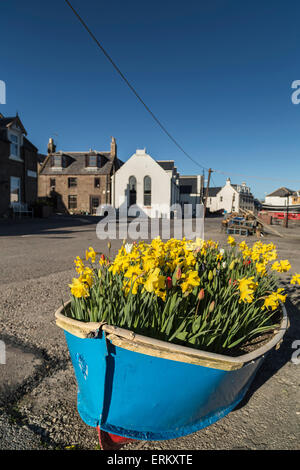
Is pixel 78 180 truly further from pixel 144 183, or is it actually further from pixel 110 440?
pixel 110 440

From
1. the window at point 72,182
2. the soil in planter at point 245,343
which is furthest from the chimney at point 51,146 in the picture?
the soil in planter at point 245,343

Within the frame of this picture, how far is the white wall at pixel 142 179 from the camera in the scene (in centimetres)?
3731

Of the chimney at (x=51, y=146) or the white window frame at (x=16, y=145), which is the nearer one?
the white window frame at (x=16, y=145)

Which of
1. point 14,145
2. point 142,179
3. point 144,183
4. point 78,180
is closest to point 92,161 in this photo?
point 78,180

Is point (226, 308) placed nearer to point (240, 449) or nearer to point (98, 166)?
point (240, 449)

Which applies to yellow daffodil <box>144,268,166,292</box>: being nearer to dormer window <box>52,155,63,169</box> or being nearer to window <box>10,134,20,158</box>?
window <box>10,134,20,158</box>

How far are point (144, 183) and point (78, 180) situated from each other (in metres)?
9.21

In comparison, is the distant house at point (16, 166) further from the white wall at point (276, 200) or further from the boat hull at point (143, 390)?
the white wall at point (276, 200)

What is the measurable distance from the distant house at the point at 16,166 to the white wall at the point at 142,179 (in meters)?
14.7

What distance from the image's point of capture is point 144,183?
124ft

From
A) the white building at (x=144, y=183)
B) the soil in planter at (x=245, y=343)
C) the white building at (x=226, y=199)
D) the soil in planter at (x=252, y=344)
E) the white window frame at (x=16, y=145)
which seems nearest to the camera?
the soil in planter at (x=245, y=343)

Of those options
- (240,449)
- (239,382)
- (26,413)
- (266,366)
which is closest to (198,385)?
(239,382)

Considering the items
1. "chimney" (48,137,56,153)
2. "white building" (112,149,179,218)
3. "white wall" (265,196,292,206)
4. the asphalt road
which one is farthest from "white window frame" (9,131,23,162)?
"white wall" (265,196,292,206)
